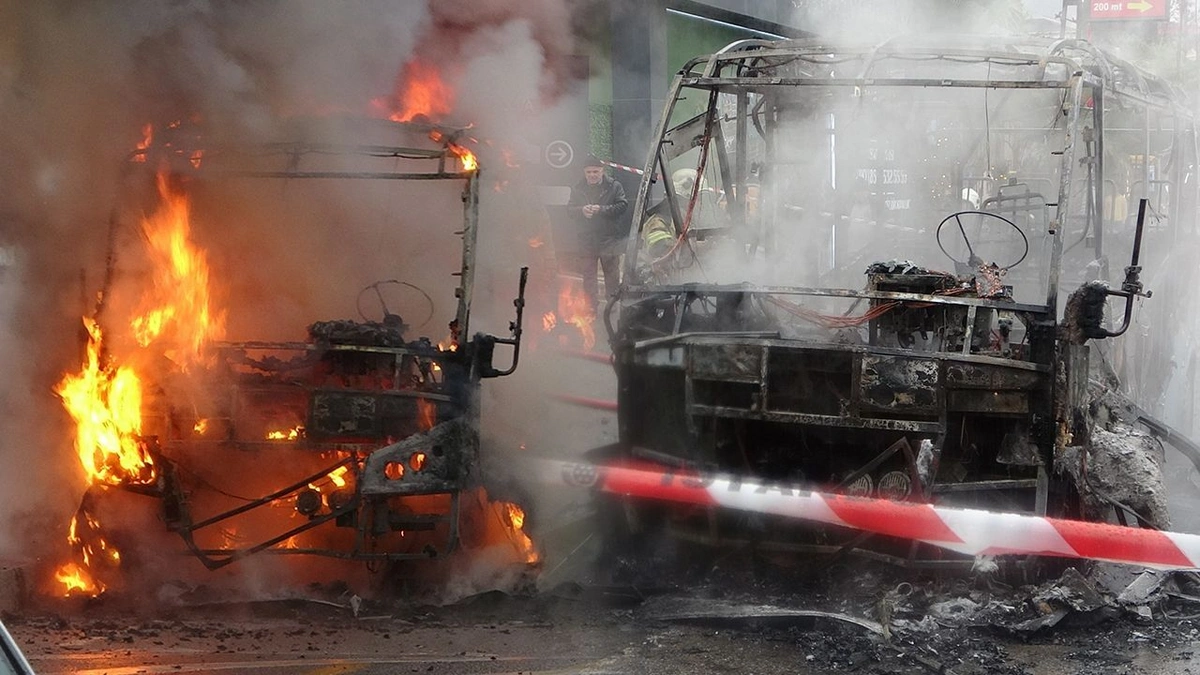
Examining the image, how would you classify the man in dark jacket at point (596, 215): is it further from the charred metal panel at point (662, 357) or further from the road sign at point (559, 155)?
the charred metal panel at point (662, 357)

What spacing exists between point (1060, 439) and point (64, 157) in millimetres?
6572

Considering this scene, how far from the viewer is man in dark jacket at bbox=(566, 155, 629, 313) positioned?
37.6 feet

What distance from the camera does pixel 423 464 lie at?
5465 mm

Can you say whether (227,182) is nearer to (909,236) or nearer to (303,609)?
(303,609)

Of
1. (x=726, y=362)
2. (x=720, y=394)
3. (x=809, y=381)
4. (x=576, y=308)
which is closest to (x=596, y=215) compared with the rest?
(x=576, y=308)

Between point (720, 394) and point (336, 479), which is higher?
point (720, 394)

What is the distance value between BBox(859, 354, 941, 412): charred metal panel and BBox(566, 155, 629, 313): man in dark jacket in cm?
584

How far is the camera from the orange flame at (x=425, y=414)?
18.7ft

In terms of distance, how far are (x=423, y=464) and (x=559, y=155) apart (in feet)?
24.2

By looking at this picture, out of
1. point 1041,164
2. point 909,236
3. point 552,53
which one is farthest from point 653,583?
point 552,53

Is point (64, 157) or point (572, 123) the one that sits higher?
point (572, 123)

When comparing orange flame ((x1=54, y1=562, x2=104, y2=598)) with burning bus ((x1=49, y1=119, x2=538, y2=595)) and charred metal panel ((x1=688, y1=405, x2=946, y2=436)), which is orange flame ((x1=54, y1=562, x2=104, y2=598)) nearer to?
burning bus ((x1=49, y1=119, x2=538, y2=595))

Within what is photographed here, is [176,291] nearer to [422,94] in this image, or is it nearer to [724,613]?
[724,613]

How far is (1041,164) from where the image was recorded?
10797 mm
